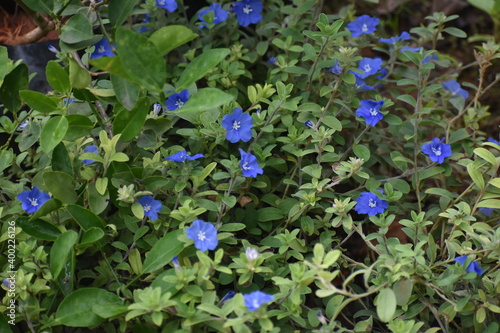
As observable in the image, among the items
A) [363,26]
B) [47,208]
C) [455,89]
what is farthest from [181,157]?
[455,89]

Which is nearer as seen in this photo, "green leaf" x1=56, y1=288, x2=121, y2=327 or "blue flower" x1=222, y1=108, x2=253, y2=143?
"green leaf" x1=56, y1=288, x2=121, y2=327

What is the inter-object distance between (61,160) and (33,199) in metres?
0.15

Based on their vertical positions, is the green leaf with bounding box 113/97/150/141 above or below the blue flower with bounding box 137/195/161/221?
above

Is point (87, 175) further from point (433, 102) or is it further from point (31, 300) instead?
point (433, 102)

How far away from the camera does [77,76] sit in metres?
1.57

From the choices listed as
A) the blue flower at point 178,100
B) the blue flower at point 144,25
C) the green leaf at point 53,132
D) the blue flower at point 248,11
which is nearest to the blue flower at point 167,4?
the blue flower at point 144,25

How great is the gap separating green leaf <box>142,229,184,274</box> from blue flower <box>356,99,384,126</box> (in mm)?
759

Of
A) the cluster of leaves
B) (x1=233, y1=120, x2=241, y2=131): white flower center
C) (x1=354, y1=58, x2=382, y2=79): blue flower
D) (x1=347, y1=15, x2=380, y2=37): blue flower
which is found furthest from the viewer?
(x1=347, y1=15, x2=380, y2=37): blue flower

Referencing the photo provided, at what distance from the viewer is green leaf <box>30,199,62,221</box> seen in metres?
1.66

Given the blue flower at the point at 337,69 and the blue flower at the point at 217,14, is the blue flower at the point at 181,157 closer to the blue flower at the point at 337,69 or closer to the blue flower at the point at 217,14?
the blue flower at the point at 337,69

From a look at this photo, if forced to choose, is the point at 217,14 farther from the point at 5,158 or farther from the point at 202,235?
the point at 202,235

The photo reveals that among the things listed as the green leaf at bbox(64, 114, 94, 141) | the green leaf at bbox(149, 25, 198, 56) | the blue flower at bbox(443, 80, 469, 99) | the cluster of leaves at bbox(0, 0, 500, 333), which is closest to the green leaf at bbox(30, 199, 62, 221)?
the cluster of leaves at bbox(0, 0, 500, 333)

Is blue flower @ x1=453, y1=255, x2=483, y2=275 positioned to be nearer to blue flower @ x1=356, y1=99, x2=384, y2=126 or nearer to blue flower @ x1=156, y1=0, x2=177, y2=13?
blue flower @ x1=356, y1=99, x2=384, y2=126

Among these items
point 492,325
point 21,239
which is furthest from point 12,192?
point 492,325
